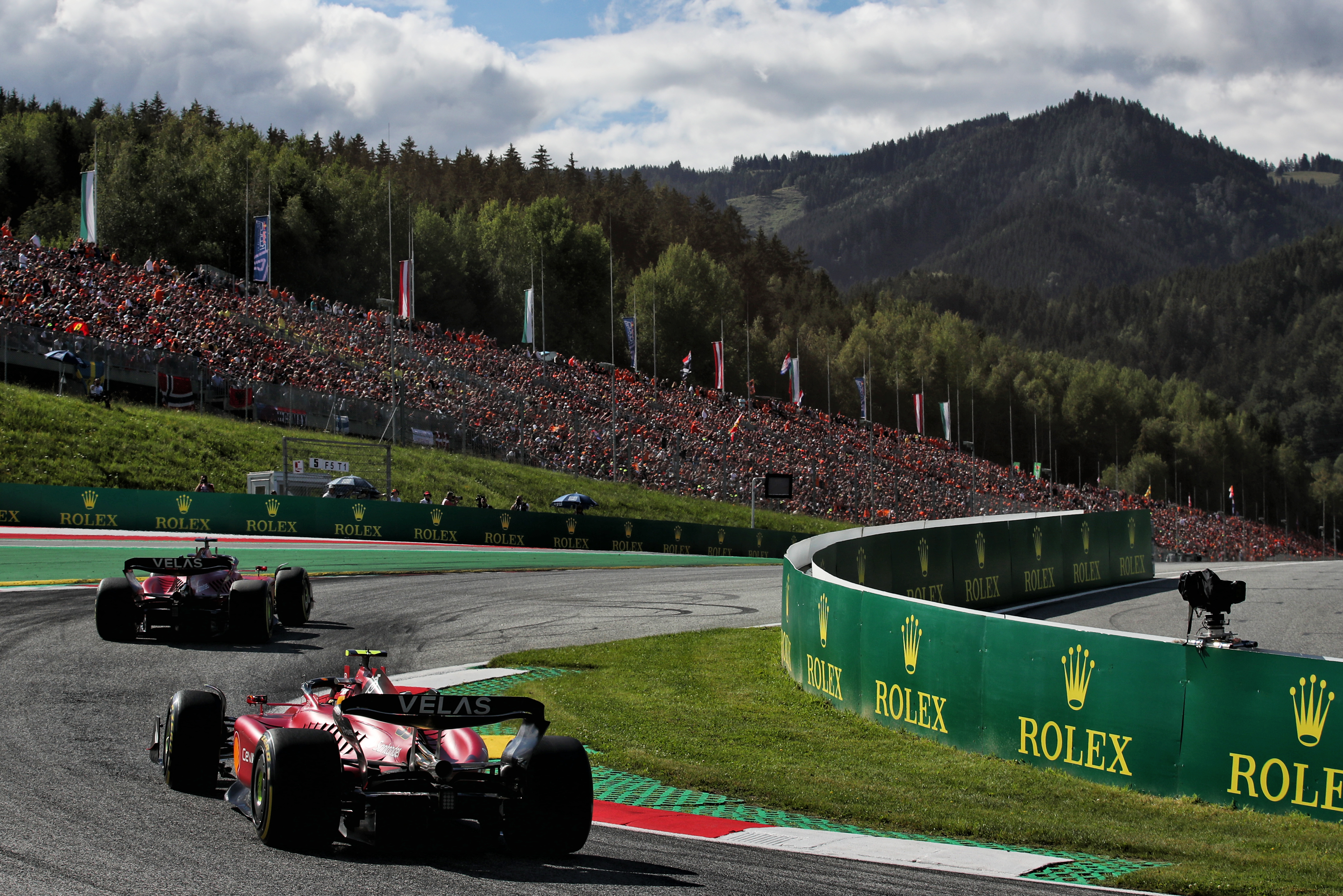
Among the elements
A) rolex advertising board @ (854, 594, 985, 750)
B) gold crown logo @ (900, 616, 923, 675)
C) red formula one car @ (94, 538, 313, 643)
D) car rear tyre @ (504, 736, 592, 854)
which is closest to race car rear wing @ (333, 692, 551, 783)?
car rear tyre @ (504, 736, 592, 854)

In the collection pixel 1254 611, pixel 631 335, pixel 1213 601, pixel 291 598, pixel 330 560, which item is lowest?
pixel 1254 611

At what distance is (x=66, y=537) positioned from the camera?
27.1m

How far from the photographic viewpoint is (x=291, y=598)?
54.4 feet

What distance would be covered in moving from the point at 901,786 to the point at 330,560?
69.4 ft

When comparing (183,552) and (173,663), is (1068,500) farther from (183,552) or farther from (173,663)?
(173,663)

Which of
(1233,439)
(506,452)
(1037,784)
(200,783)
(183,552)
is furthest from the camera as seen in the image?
(1233,439)

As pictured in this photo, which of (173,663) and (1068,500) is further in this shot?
(1068,500)

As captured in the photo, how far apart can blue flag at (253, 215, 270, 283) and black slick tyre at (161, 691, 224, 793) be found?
39168mm

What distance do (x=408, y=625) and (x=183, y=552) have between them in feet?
36.1

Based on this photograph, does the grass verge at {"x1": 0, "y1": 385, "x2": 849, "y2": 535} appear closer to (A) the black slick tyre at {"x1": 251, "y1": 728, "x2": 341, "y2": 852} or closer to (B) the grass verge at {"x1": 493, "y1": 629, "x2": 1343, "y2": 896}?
(B) the grass verge at {"x1": 493, "y1": 629, "x2": 1343, "y2": 896}

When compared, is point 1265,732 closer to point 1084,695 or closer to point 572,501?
point 1084,695

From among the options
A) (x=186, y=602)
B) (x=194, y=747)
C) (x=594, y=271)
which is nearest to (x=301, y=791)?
(x=194, y=747)

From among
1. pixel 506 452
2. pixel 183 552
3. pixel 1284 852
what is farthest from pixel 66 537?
pixel 1284 852

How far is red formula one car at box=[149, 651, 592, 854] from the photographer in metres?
6.45
